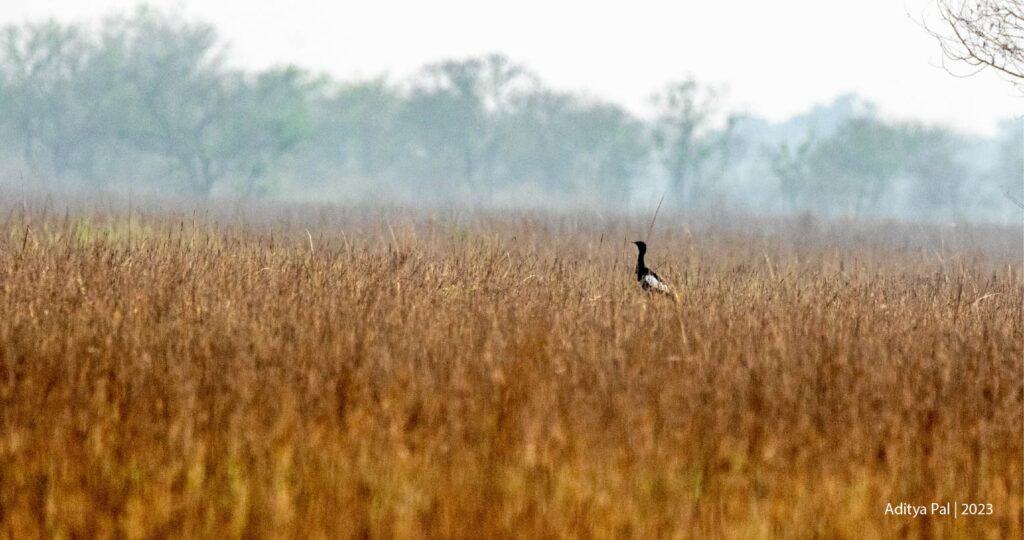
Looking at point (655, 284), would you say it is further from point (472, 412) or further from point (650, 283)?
point (472, 412)

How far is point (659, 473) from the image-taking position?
15.5 ft

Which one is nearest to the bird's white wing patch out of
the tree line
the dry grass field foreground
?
the dry grass field foreground

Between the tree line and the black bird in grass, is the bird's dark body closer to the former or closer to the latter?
the black bird in grass

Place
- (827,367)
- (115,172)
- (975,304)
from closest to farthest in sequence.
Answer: (827,367) → (975,304) → (115,172)

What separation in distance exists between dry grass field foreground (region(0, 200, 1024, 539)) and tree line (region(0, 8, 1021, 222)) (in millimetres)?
52784

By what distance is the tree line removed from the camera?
2419 inches

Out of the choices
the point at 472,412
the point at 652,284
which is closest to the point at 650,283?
the point at 652,284

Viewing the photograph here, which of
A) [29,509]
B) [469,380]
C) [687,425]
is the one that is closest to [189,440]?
[29,509]

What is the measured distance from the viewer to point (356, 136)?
3536 inches

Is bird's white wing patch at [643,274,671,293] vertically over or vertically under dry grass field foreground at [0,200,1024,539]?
over

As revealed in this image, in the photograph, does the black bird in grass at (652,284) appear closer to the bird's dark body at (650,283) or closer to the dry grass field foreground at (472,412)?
the bird's dark body at (650,283)

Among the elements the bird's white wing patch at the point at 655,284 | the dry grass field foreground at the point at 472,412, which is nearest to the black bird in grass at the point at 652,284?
the bird's white wing patch at the point at 655,284

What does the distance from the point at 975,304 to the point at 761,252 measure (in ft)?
34.4

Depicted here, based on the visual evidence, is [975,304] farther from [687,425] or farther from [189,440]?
[189,440]
